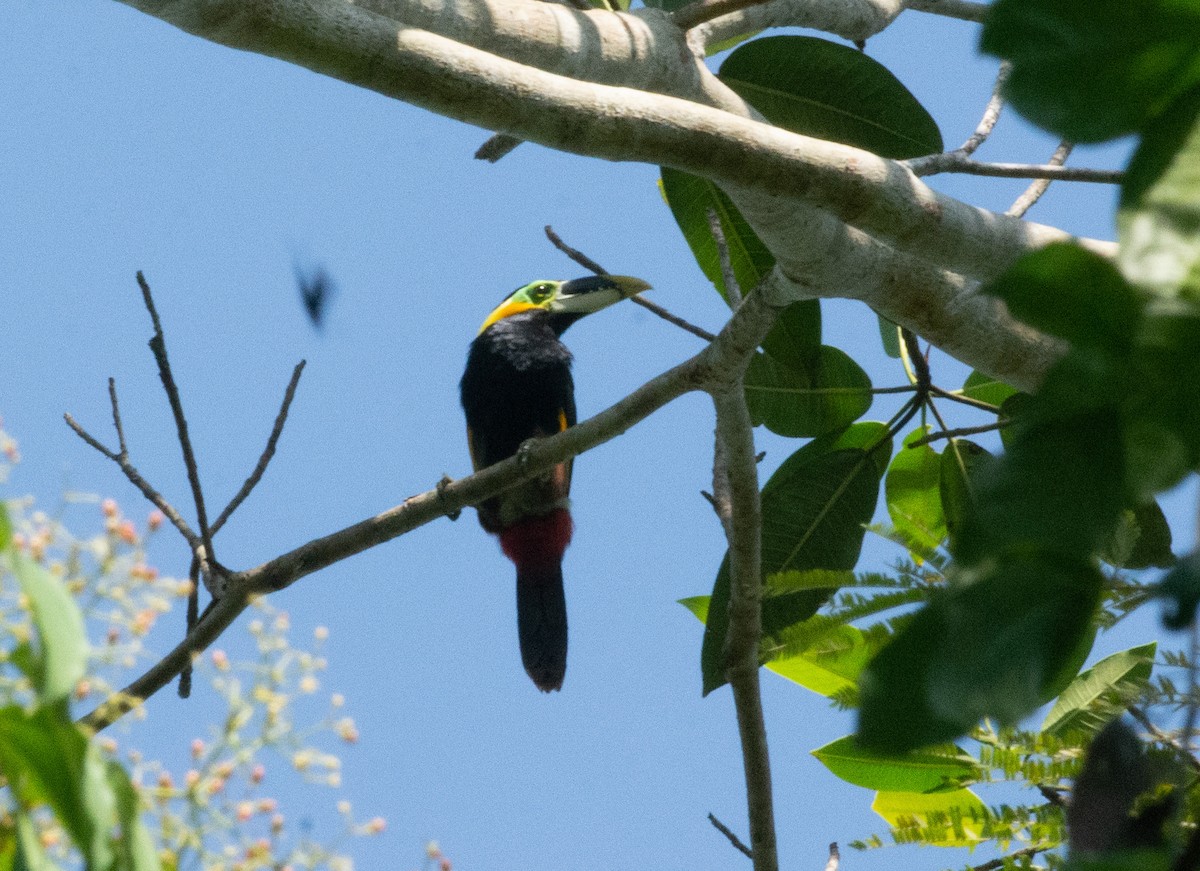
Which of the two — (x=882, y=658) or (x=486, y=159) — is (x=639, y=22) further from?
(x=882, y=658)

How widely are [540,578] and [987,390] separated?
298 cm

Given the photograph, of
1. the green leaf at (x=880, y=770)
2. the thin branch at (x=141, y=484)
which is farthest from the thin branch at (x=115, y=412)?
the green leaf at (x=880, y=770)

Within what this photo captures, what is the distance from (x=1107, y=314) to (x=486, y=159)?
2.87 metres

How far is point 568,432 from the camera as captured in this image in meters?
3.02

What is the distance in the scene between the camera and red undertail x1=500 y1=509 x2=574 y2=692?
19.6ft

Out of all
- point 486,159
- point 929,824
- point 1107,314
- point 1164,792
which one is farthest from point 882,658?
point 486,159

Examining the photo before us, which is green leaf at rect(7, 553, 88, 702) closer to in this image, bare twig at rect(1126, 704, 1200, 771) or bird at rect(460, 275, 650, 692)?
bare twig at rect(1126, 704, 1200, 771)

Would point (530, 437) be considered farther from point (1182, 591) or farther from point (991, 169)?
point (1182, 591)

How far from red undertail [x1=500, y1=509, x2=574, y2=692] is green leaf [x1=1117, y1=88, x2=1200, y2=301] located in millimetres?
5541

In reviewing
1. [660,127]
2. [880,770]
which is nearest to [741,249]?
[880,770]

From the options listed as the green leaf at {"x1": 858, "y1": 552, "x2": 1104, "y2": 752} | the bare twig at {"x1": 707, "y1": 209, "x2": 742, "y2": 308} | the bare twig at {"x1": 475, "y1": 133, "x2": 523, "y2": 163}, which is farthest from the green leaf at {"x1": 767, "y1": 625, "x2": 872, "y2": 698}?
the green leaf at {"x1": 858, "y1": 552, "x2": 1104, "y2": 752}

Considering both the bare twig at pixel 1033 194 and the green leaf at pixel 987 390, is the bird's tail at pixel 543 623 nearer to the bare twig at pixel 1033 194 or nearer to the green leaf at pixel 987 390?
the green leaf at pixel 987 390

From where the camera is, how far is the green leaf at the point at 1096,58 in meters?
0.50

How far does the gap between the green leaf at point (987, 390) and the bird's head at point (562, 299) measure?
2.54 meters
